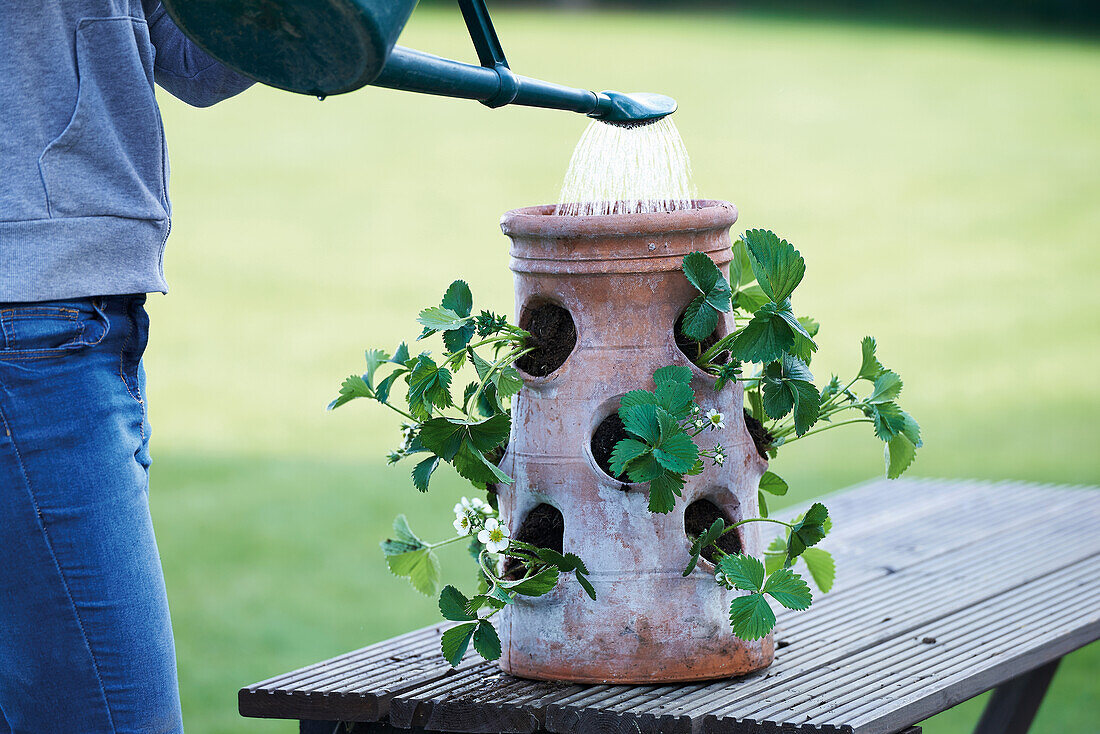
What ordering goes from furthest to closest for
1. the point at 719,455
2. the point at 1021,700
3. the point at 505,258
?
1. the point at 505,258
2. the point at 1021,700
3. the point at 719,455

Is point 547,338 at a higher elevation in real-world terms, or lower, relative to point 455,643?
higher

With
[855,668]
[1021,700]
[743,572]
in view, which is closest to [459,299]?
[743,572]

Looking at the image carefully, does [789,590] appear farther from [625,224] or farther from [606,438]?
[625,224]

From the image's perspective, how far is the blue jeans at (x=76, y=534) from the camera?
1712mm

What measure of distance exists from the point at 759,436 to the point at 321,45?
100 cm

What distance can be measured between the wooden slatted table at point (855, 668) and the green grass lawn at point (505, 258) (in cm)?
100

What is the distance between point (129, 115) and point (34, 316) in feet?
0.94

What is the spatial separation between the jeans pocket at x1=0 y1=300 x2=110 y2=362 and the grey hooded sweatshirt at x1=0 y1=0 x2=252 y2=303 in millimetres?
20

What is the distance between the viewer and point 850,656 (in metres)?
2.26

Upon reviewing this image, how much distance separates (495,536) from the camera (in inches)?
82.7

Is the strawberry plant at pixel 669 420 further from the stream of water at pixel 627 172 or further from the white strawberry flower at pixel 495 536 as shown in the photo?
the stream of water at pixel 627 172

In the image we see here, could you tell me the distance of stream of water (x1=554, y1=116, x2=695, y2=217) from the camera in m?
2.25

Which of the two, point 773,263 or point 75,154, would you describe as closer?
point 75,154

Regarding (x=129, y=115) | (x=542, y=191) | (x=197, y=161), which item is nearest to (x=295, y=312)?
(x=542, y=191)
